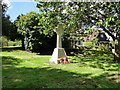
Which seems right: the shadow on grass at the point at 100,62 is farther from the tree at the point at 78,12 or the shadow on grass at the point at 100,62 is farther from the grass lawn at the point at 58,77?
the tree at the point at 78,12

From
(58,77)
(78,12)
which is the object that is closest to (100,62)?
(78,12)

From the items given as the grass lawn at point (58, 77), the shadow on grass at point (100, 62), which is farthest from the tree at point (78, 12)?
the grass lawn at point (58, 77)

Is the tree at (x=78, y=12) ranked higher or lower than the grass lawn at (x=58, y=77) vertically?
higher

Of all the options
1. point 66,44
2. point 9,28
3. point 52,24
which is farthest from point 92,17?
point 9,28

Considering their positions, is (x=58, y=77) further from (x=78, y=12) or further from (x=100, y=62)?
(x=100, y=62)

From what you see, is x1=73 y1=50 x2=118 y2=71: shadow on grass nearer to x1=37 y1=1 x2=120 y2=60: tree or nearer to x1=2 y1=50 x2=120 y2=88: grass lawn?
x1=2 y1=50 x2=120 y2=88: grass lawn

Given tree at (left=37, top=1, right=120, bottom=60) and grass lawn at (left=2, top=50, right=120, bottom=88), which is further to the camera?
tree at (left=37, top=1, right=120, bottom=60)

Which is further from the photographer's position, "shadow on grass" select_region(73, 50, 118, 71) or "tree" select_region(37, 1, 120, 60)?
"shadow on grass" select_region(73, 50, 118, 71)

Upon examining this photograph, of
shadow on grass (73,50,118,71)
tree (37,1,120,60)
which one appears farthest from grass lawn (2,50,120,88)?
tree (37,1,120,60)

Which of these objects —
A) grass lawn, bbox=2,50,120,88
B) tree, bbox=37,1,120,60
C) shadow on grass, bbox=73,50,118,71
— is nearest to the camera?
grass lawn, bbox=2,50,120,88

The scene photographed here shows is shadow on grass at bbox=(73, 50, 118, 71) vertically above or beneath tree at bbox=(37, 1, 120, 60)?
beneath

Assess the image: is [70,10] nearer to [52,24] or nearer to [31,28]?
[52,24]

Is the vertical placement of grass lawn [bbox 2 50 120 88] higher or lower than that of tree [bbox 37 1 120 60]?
lower

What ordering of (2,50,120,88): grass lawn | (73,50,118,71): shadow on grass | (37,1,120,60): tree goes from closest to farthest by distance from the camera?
(2,50,120,88): grass lawn < (37,1,120,60): tree < (73,50,118,71): shadow on grass
